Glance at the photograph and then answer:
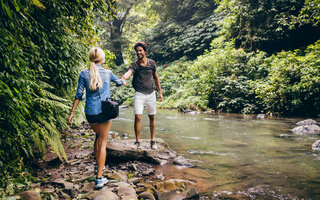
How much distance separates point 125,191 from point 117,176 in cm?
60

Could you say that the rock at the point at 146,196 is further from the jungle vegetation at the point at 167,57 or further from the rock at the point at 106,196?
the jungle vegetation at the point at 167,57

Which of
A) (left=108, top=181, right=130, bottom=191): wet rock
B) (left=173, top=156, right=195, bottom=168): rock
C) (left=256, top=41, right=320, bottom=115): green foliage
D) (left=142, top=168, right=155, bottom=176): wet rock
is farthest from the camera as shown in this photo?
(left=256, top=41, right=320, bottom=115): green foliage

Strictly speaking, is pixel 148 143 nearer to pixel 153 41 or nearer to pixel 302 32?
pixel 302 32

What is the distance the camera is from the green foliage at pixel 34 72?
220 centimetres

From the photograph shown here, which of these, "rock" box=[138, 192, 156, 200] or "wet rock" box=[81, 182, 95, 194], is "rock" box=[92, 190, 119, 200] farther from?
"rock" box=[138, 192, 156, 200]

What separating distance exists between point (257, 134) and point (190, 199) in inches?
206

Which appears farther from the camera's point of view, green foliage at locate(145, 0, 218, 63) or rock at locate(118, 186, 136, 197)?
green foliage at locate(145, 0, 218, 63)

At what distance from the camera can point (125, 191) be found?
2848 mm

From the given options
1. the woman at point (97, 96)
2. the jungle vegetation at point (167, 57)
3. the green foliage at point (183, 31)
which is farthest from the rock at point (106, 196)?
the green foliage at point (183, 31)

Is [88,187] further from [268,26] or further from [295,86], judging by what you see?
[268,26]

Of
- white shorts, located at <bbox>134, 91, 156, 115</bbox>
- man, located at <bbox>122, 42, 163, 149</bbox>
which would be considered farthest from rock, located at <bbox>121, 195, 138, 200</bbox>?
white shorts, located at <bbox>134, 91, 156, 115</bbox>

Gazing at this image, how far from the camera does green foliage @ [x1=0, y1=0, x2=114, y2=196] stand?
220cm

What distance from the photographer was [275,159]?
4.58 meters

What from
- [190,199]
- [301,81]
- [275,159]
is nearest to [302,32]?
[301,81]
